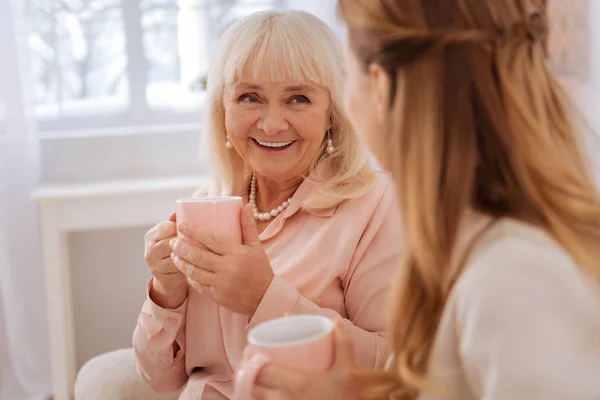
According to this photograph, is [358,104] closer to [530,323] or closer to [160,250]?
[530,323]

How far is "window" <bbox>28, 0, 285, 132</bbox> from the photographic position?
2.94 m

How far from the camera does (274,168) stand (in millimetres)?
1479

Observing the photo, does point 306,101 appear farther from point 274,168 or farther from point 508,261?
point 508,261

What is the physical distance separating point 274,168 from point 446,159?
0.69 metres

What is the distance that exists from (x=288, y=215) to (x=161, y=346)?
1.15 feet

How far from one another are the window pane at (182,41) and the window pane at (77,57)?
12 centimetres

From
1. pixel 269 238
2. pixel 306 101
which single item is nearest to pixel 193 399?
pixel 269 238

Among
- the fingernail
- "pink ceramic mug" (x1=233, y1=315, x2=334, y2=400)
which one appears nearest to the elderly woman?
the fingernail

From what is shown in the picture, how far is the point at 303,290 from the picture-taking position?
139 centimetres

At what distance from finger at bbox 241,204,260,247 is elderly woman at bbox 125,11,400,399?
7 cm

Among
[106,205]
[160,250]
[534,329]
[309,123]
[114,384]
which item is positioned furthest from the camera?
[106,205]

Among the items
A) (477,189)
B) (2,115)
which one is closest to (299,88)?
(477,189)

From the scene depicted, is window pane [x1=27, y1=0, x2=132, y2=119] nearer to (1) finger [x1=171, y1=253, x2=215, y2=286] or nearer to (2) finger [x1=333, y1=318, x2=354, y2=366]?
(1) finger [x1=171, y1=253, x2=215, y2=286]

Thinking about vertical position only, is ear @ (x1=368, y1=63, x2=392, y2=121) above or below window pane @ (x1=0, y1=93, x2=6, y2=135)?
above
